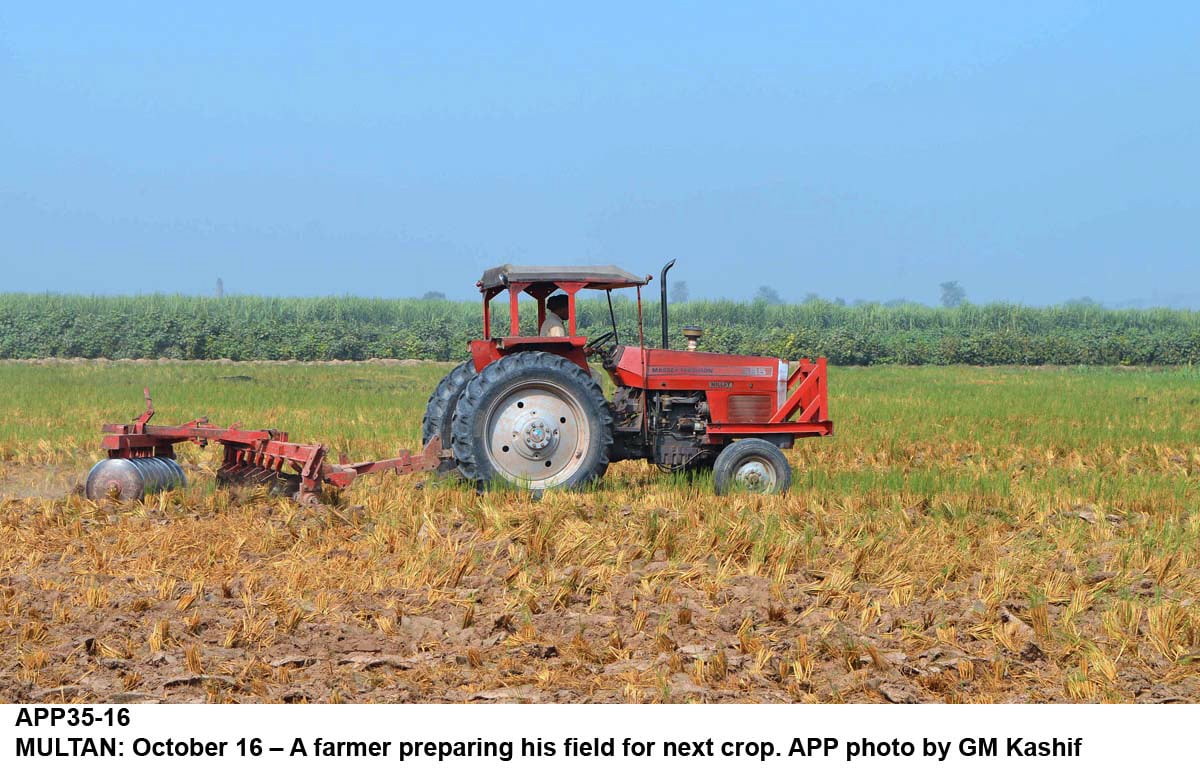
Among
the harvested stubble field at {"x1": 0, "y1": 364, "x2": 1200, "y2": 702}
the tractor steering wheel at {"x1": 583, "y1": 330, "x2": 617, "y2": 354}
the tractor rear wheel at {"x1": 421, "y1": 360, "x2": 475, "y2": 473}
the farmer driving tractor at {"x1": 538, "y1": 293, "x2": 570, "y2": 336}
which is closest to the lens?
the harvested stubble field at {"x1": 0, "y1": 364, "x2": 1200, "y2": 702}

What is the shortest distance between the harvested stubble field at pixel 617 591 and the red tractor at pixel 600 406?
0.36 m

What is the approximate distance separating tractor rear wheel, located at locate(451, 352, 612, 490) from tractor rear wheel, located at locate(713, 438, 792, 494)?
1036 mm

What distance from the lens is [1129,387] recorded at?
25.8 metres

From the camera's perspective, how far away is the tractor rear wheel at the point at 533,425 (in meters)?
9.07

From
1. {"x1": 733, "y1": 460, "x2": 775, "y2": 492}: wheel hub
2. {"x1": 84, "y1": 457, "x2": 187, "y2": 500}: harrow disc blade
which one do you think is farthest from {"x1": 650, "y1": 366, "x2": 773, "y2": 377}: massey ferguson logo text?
{"x1": 84, "y1": 457, "x2": 187, "y2": 500}: harrow disc blade

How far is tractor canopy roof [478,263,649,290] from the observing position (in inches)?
364

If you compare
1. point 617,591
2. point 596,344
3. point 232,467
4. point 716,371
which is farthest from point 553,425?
point 617,591

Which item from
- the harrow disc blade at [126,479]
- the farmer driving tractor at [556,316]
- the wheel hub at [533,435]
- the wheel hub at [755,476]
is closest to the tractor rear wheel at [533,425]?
the wheel hub at [533,435]

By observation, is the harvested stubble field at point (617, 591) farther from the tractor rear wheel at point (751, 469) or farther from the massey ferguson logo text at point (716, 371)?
the massey ferguson logo text at point (716, 371)

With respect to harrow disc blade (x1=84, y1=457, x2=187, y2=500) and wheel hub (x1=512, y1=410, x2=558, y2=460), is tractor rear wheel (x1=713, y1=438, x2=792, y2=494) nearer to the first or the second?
wheel hub (x1=512, y1=410, x2=558, y2=460)

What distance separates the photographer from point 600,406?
915cm

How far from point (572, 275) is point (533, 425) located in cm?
131
